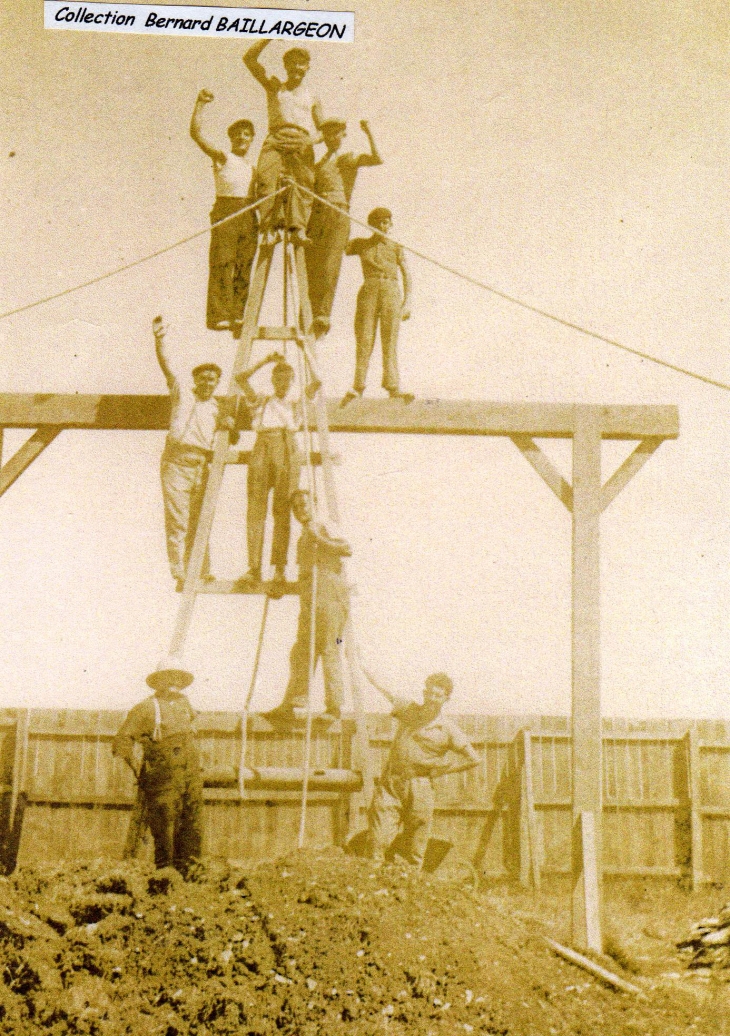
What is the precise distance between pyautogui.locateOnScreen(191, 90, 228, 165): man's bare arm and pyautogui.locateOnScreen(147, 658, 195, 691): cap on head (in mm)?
3355

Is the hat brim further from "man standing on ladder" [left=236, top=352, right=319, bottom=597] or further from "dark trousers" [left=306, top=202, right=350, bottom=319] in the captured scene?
"dark trousers" [left=306, top=202, right=350, bottom=319]

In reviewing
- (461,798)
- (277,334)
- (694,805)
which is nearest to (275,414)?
(277,334)

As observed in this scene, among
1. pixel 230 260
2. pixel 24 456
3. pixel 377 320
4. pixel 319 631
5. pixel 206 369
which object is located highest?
pixel 230 260

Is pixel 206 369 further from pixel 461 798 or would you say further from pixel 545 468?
pixel 461 798

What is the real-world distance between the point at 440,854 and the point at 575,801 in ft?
7.60

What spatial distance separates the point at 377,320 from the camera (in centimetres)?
759

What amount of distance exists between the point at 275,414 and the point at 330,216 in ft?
4.51

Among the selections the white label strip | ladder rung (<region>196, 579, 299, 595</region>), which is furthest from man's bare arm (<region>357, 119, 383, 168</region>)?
ladder rung (<region>196, 579, 299, 595</region>)

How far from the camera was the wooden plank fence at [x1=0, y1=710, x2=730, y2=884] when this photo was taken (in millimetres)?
9086

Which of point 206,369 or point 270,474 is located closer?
point 270,474

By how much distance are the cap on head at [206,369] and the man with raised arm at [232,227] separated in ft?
1.17

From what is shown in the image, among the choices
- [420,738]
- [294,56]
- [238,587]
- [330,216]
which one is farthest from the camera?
[420,738]

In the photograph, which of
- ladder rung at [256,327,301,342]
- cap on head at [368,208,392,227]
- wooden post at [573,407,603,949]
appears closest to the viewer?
wooden post at [573,407,603,949]

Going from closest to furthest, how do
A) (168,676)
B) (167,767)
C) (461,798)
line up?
(167,767) → (168,676) → (461,798)
